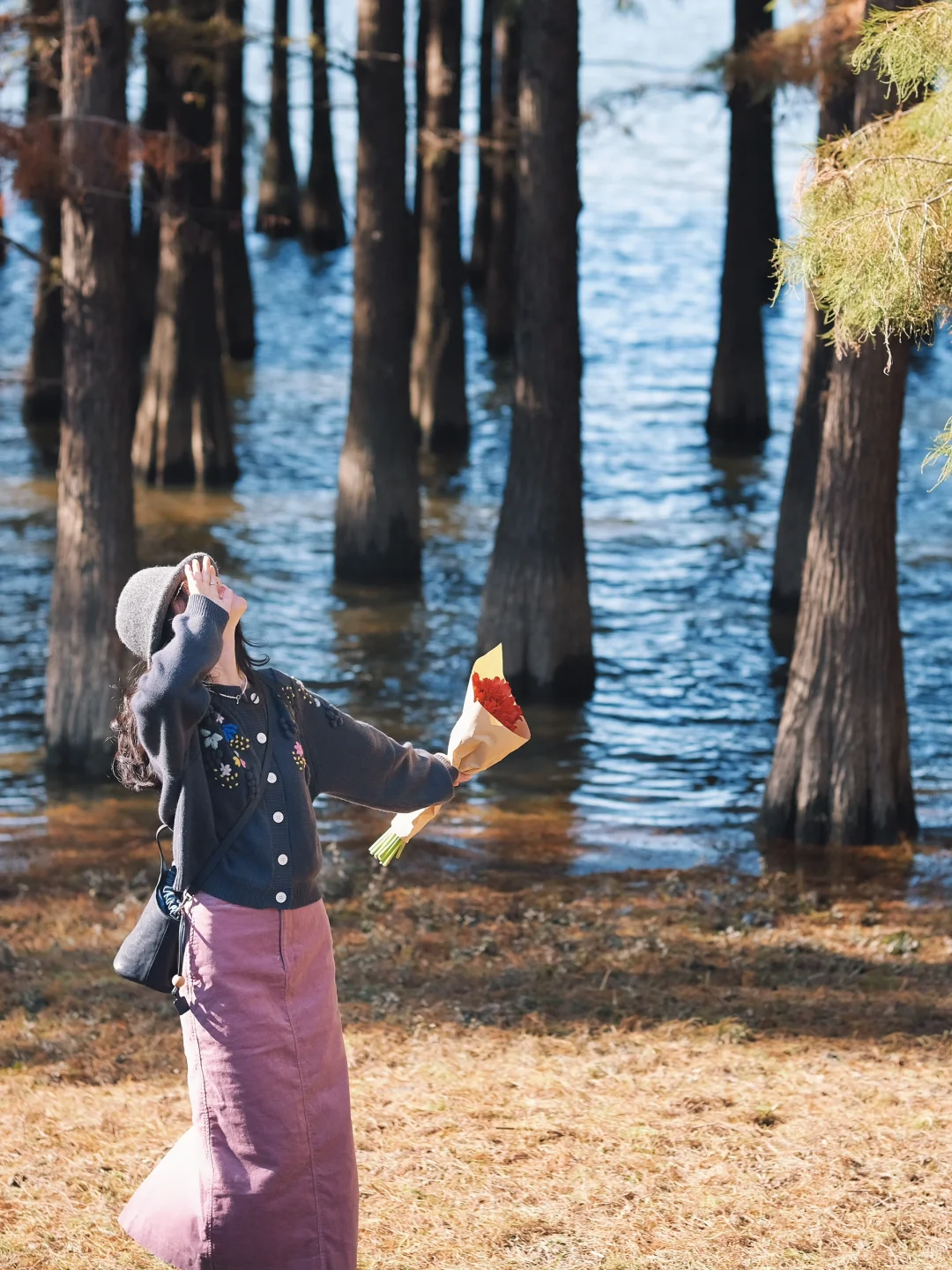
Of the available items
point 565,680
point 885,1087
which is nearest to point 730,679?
point 565,680

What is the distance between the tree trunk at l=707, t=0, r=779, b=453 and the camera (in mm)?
18188

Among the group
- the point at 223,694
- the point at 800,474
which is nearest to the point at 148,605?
the point at 223,694

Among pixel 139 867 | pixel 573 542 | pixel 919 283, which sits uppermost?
pixel 919 283

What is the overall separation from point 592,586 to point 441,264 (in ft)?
16.9

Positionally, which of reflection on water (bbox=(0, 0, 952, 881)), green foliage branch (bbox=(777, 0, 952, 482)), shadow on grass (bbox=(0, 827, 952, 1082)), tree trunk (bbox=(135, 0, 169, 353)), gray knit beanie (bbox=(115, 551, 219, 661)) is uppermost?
tree trunk (bbox=(135, 0, 169, 353))

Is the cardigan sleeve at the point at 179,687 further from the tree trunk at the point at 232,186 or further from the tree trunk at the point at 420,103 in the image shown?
the tree trunk at the point at 420,103

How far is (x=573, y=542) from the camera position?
12219 millimetres

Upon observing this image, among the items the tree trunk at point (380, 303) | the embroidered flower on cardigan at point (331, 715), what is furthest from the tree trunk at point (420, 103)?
the embroidered flower on cardigan at point (331, 715)

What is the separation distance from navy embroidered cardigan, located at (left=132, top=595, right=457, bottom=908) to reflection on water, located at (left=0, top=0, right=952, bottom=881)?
8.45 ft

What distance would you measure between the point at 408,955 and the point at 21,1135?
7.45 feet

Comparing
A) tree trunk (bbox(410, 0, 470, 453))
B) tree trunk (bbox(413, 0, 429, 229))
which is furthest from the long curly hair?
tree trunk (bbox(413, 0, 429, 229))

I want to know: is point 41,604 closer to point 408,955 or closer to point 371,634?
point 371,634

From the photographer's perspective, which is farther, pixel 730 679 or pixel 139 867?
pixel 730 679

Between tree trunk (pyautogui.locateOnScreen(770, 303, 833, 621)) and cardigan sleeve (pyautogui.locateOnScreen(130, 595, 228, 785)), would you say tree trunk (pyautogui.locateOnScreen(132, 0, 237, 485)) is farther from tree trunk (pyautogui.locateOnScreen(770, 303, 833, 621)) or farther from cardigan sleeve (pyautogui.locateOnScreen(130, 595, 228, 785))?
cardigan sleeve (pyautogui.locateOnScreen(130, 595, 228, 785))
